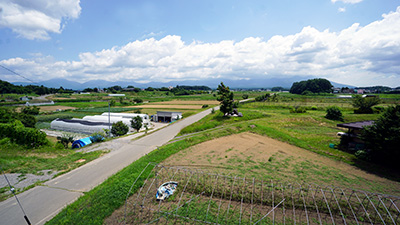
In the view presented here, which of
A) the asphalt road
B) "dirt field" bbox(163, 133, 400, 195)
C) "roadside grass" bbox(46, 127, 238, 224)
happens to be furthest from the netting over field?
the asphalt road

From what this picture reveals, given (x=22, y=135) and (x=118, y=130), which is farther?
(x=118, y=130)

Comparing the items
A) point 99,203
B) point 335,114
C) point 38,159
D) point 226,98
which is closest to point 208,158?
point 99,203

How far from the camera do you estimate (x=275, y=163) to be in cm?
1449

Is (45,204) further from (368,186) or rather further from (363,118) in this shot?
(363,118)

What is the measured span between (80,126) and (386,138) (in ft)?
135

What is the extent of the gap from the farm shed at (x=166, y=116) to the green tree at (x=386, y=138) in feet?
106

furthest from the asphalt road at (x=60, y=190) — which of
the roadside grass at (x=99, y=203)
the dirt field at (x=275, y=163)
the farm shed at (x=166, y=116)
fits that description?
the farm shed at (x=166, y=116)

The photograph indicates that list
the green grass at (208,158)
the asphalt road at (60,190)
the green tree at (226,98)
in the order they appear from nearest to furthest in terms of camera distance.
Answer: the green grass at (208,158) → the asphalt road at (60,190) → the green tree at (226,98)

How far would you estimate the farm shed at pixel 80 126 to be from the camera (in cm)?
3094

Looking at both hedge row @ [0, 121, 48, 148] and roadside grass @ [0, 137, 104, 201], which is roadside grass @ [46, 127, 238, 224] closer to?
roadside grass @ [0, 137, 104, 201]

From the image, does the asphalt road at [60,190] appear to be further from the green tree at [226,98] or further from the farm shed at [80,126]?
the green tree at [226,98]

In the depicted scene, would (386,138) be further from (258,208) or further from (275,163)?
(258,208)

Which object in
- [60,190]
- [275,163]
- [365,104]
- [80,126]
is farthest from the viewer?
[365,104]

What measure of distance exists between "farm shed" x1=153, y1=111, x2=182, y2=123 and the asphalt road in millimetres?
22290
